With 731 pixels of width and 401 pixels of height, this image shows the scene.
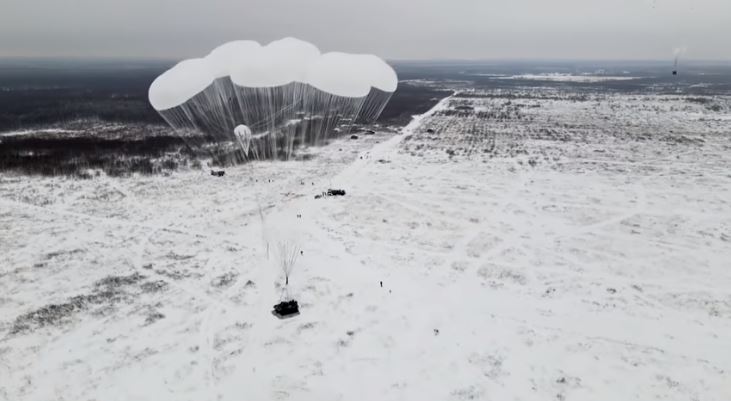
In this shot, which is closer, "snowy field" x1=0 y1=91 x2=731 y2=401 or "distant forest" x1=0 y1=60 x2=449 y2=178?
"snowy field" x1=0 y1=91 x2=731 y2=401

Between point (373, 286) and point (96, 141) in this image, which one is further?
point (96, 141)

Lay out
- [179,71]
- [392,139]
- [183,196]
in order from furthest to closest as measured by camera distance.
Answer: [392,139] < [183,196] < [179,71]

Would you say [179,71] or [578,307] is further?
[179,71]

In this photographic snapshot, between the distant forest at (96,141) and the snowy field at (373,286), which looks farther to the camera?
the distant forest at (96,141)

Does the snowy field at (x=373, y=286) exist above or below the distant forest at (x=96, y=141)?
below

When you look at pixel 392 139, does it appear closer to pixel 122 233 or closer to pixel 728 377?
pixel 122 233

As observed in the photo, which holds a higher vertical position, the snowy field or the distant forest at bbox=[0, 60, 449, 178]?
the distant forest at bbox=[0, 60, 449, 178]

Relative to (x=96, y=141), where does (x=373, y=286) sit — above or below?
below

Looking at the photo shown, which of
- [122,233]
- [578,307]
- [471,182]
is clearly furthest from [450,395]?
[471,182]
